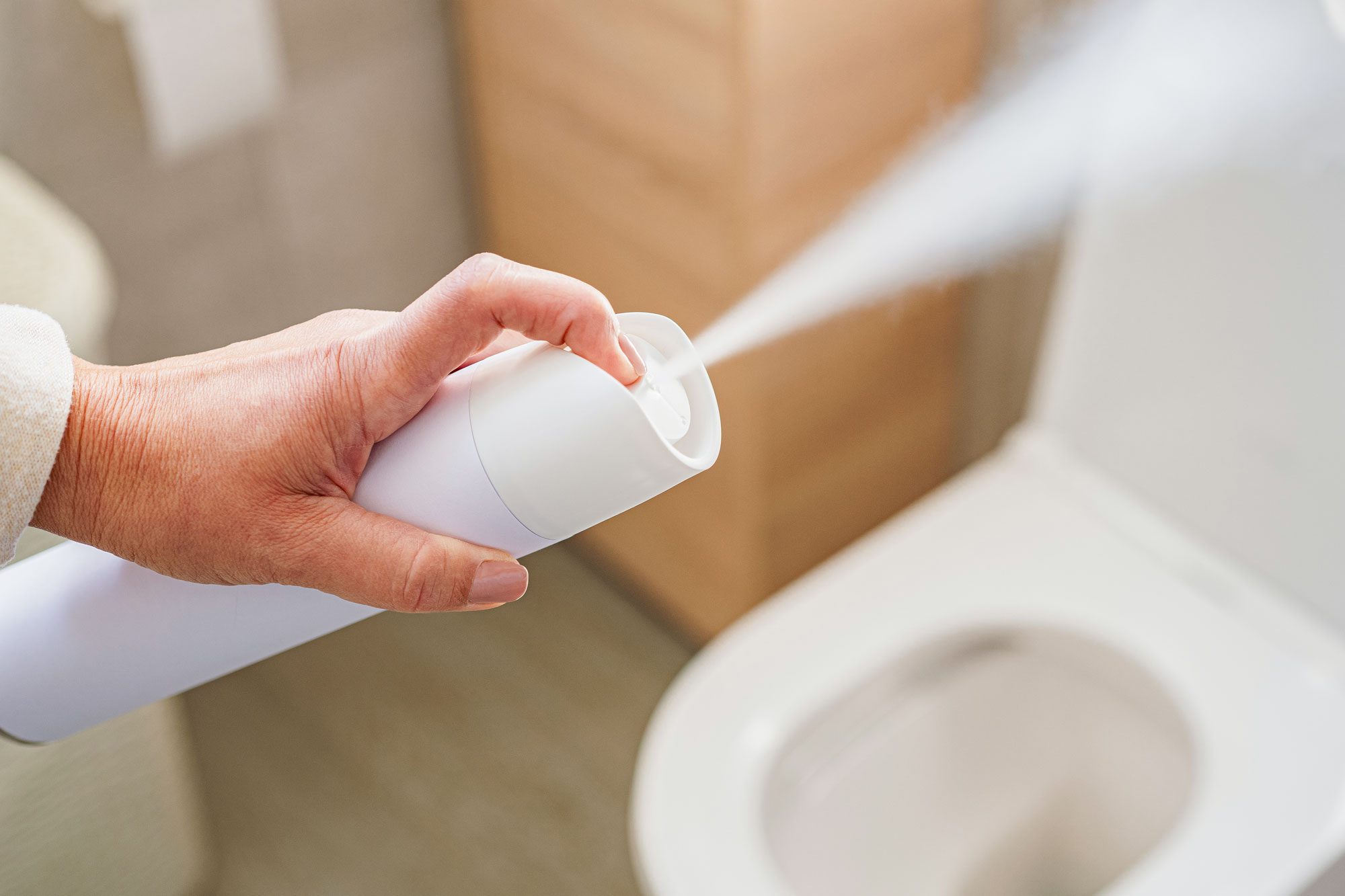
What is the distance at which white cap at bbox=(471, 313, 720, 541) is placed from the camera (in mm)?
489

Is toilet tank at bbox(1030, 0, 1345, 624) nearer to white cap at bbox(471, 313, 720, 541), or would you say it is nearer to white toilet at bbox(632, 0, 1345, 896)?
white toilet at bbox(632, 0, 1345, 896)

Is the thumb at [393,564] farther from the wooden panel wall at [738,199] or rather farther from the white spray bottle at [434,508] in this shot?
the wooden panel wall at [738,199]

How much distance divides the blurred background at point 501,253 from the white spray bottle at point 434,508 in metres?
0.28

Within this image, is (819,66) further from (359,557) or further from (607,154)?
(359,557)

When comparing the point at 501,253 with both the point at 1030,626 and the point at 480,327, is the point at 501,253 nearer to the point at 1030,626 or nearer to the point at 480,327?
the point at 1030,626

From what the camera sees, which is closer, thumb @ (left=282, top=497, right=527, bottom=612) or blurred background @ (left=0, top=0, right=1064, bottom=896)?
thumb @ (left=282, top=497, right=527, bottom=612)

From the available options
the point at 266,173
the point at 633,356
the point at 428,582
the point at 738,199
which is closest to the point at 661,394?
the point at 633,356

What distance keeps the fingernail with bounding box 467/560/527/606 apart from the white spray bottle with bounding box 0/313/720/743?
0.01 metres

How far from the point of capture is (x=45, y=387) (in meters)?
0.53

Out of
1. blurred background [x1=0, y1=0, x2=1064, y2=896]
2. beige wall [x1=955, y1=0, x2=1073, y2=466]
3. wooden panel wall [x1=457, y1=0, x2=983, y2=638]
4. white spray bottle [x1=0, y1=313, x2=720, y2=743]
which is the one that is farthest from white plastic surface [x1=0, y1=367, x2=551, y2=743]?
beige wall [x1=955, y1=0, x2=1073, y2=466]

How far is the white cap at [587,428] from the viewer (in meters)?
0.49

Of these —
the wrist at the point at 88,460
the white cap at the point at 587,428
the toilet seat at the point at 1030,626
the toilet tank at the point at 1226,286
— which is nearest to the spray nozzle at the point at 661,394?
the white cap at the point at 587,428

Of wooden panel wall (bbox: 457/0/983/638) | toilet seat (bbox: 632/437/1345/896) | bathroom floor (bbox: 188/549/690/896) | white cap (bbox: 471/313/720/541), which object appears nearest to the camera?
white cap (bbox: 471/313/720/541)

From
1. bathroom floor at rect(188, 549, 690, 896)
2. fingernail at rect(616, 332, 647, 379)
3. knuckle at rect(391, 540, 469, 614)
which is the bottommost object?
bathroom floor at rect(188, 549, 690, 896)
